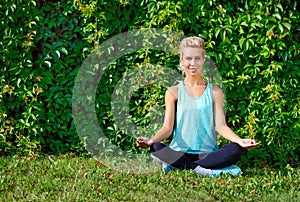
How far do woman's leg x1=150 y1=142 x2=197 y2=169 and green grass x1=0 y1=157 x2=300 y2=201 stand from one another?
0.13m

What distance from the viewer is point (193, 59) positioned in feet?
15.5

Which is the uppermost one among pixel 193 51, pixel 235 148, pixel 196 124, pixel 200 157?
pixel 193 51

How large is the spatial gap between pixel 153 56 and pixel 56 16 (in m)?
1.14

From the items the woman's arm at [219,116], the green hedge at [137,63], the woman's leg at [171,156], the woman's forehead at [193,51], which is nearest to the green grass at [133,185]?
the woman's leg at [171,156]

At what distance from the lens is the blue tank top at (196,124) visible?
480 centimetres

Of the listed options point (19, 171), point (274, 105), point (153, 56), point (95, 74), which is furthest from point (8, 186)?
point (274, 105)

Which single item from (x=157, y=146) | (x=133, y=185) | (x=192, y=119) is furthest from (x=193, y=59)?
(x=133, y=185)

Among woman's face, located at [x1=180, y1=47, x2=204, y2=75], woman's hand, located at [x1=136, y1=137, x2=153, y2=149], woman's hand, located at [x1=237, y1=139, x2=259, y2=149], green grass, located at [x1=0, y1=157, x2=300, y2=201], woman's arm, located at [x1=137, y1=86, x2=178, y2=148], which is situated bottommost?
green grass, located at [x1=0, y1=157, x2=300, y2=201]

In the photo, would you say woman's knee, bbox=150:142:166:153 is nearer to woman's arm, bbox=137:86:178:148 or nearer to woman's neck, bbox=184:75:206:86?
woman's arm, bbox=137:86:178:148

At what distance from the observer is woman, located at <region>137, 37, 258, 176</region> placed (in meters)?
4.71

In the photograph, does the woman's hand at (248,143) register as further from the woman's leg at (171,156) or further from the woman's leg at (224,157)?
the woman's leg at (171,156)

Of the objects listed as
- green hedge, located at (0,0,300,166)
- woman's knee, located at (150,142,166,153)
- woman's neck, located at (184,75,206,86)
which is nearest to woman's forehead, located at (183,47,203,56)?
woman's neck, located at (184,75,206,86)

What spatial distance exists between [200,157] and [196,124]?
1.01 feet

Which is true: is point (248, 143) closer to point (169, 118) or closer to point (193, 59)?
point (169, 118)
